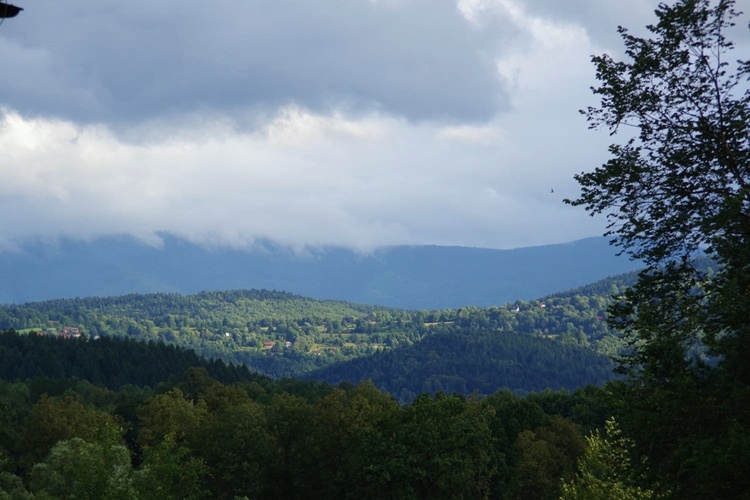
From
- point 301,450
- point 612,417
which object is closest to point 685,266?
point 612,417

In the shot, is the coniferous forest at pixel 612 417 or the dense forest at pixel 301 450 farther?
the dense forest at pixel 301 450

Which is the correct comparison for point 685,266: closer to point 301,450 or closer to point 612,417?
point 612,417

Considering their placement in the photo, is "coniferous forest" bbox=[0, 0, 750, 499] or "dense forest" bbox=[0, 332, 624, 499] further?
"dense forest" bbox=[0, 332, 624, 499]

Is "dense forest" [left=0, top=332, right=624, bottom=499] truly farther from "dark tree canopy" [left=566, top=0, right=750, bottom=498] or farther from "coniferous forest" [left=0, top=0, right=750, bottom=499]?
"dark tree canopy" [left=566, top=0, right=750, bottom=498]

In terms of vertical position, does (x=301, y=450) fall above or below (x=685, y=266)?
below

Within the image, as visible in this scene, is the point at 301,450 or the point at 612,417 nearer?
the point at 612,417

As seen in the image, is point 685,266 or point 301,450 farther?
point 301,450

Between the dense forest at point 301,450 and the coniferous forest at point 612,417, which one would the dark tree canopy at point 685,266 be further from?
the dense forest at point 301,450

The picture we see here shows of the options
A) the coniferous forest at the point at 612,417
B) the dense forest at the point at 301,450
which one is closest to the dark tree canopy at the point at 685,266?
the coniferous forest at the point at 612,417

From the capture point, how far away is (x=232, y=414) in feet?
269

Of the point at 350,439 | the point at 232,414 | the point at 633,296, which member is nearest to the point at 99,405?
the point at 232,414

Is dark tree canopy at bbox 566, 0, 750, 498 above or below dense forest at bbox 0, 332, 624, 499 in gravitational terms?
above

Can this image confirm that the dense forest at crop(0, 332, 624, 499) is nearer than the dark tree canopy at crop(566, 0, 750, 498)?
No

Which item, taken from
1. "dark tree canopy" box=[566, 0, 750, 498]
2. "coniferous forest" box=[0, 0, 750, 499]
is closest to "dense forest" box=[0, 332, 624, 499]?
"coniferous forest" box=[0, 0, 750, 499]
